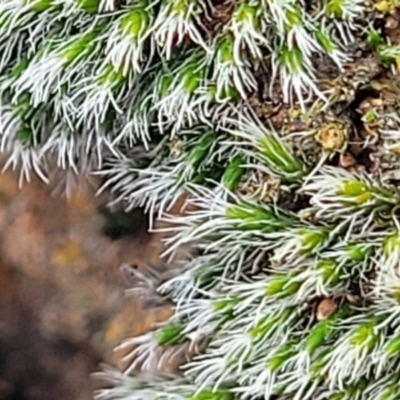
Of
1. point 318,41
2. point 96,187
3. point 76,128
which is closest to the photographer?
point 318,41

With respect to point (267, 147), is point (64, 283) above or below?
below

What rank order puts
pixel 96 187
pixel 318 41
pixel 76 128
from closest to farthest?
pixel 318 41 < pixel 76 128 < pixel 96 187

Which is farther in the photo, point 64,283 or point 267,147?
point 64,283

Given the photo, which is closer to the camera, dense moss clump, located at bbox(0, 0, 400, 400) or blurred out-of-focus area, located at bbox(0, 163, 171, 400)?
dense moss clump, located at bbox(0, 0, 400, 400)

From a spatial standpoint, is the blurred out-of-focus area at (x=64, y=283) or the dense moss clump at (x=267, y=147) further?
the blurred out-of-focus area at (x=64, y=283)

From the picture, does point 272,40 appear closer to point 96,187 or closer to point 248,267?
point 248,267

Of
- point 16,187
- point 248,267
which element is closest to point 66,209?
point 16,187

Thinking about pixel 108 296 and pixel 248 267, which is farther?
pixel 108 296

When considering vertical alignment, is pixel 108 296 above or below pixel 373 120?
below
